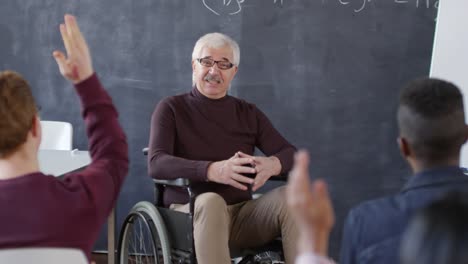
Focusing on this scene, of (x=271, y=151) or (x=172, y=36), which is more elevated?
(x=172, y=36)

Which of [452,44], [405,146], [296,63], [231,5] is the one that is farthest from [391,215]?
[231,5]

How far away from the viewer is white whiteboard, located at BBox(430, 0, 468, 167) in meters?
2.71

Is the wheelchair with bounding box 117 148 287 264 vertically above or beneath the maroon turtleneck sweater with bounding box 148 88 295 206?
beneath

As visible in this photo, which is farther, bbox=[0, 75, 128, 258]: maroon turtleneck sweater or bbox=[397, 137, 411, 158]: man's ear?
bbox=[397, 137, 411, 158]: man's ear

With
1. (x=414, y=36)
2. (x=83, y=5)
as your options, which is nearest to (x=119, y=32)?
(x=83, y=5)

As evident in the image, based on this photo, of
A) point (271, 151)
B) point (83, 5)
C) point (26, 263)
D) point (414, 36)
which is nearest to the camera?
point (26, 263)

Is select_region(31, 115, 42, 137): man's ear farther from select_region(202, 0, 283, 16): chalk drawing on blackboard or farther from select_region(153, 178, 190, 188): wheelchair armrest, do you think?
select_region(202, 0, 283, 16): chalk drawing on blackboard

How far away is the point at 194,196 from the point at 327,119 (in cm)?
123

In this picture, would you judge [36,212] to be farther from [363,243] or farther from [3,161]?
[363,243]

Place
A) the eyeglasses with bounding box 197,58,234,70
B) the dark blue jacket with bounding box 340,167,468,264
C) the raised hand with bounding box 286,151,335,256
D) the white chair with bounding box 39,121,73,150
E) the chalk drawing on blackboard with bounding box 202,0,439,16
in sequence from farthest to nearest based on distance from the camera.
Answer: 1. the chalk drawing on blackboard with bounding box 202,0,439,16
2. the white chair with bounding box 39,121,73,150
3. the eyeglasses with bounding box 197,58,234,70
4. the dark blue jacket with bounding box 340,167,468,264
5. the raised hand with bounding box 286,151,335,256

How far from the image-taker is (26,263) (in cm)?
95

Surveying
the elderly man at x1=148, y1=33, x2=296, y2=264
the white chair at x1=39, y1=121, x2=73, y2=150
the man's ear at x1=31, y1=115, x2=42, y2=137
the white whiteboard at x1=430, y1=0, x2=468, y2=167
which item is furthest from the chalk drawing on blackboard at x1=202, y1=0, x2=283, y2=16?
the man's ear at x1=31, y1=115, x2=42, y2=137

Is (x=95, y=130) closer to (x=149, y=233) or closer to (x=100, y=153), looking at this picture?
(x=100, y=153)

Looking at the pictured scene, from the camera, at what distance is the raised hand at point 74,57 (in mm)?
1098
